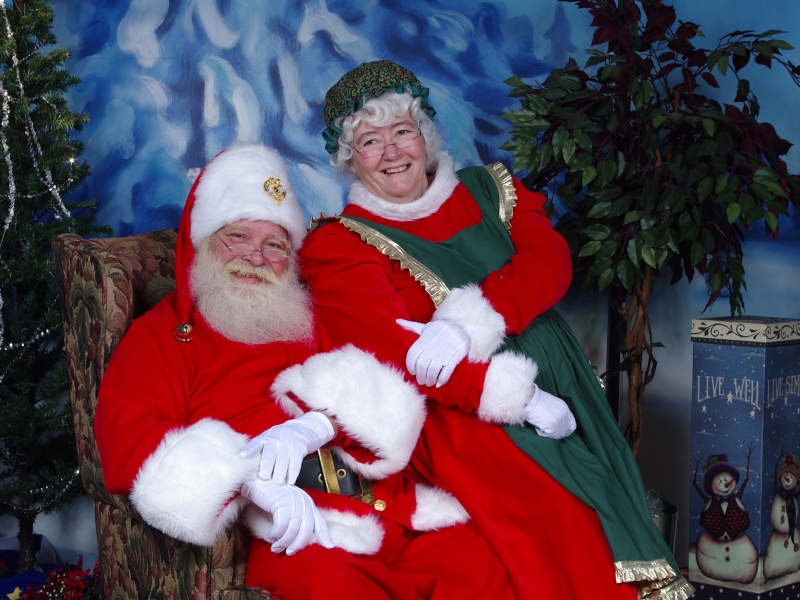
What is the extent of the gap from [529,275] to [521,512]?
2.22ft

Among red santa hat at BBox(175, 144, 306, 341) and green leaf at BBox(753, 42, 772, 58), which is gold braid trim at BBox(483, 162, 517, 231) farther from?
green leaf at BBox(753, 42, 772, 58)

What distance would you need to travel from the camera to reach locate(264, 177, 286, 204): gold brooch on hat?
2.40 meters

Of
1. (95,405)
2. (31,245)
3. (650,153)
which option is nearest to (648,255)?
(650,153)

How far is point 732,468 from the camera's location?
2.95m

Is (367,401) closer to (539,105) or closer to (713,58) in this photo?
(539,105)

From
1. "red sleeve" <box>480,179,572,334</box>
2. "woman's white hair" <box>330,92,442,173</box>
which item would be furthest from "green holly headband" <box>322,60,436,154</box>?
"red sleeve" <box>480,179,572,334</box>

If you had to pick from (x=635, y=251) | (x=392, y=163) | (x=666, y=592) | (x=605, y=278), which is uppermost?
(x=392, y=163)

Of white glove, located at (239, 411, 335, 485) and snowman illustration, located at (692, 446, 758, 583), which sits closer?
white glove, located at (239, 411, 335, 485)

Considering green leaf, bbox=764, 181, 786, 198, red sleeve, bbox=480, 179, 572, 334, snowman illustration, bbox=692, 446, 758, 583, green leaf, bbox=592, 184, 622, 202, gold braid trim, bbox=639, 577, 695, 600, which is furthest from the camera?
green leaf, bbox=592, 184, 622, 202

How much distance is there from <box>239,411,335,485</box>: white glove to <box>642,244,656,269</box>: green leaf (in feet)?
5.05

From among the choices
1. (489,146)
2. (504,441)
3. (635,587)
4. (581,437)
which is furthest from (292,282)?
(489,146)

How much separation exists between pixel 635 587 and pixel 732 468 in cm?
114

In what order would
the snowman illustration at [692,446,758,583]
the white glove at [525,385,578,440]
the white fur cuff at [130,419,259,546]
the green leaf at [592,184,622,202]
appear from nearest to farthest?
the white fur cuff at [130,419,259,546] → the white glove at [525,385,578,440] → the snowman illustration at [692,446,758,583] → the green leaf at [592,184,622,202]

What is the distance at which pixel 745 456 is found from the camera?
115 inches
